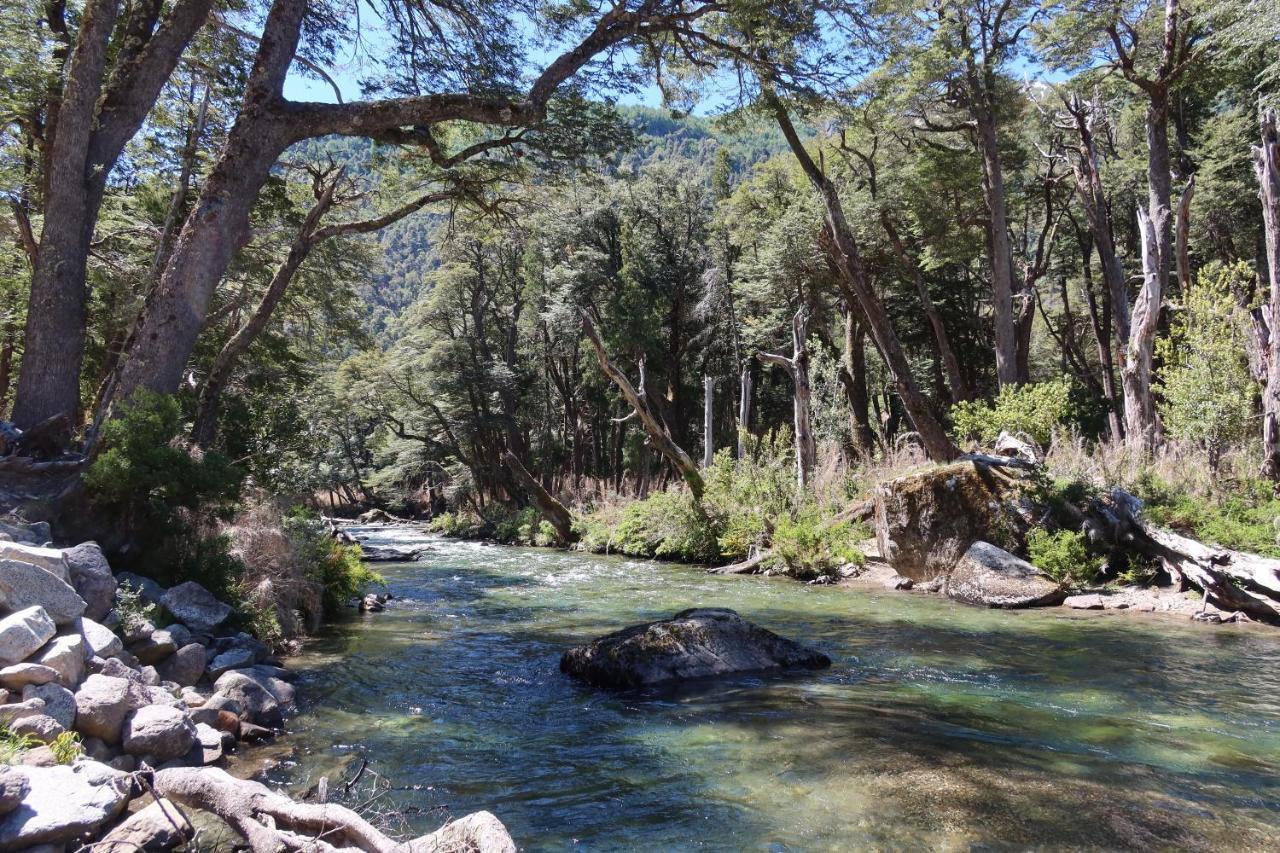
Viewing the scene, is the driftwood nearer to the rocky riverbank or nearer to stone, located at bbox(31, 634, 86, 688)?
the rocky riverbank

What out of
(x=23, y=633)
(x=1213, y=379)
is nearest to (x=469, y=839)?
(x=23, y=633)

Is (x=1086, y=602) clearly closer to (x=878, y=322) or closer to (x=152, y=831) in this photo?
(x=878, y=322)

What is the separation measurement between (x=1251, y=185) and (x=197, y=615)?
24.3 metres

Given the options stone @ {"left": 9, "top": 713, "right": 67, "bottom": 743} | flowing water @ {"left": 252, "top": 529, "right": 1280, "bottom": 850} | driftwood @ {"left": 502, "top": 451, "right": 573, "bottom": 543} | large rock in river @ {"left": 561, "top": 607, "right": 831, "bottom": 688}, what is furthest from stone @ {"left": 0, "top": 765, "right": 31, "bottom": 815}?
driftwood @ {"left": 502, "top": 451, "right": 573, "bottom": 543}

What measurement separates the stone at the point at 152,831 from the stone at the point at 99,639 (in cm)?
186

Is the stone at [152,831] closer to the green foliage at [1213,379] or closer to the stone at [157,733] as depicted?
the stone at [157,733]

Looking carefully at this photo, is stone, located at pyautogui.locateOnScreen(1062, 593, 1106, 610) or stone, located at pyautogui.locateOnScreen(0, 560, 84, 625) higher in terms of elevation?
stone, located at pyautogui.locateOnScreen(0, 560, 84, 625)

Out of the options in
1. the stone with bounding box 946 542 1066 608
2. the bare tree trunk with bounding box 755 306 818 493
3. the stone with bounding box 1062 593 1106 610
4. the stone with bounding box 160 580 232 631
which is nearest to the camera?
the stone with bounding box 160 580 232 631

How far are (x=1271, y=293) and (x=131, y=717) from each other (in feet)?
47.0

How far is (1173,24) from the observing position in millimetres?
15141

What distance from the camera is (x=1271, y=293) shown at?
36.3ft

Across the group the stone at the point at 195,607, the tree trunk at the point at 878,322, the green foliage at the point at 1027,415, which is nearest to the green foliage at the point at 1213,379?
the green foliage at the point at 1027,415

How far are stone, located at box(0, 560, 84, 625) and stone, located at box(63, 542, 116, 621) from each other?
0.51 m

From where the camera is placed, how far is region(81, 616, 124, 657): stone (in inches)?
179
